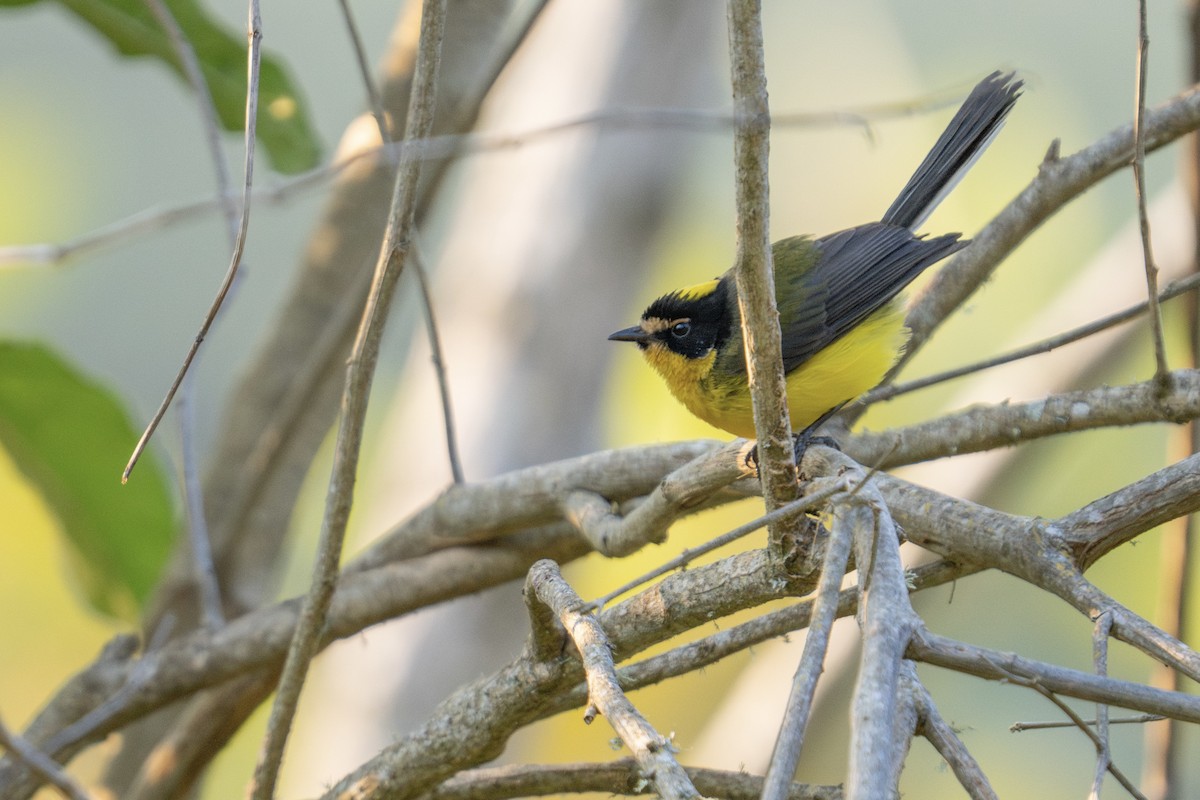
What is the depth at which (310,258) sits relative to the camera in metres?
3.46

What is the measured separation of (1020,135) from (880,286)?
144 inches

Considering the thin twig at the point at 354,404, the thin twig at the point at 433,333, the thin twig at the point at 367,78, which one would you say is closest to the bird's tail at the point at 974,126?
the thin twig at the point at 433,333

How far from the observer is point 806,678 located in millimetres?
947

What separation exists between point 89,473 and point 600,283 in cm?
202

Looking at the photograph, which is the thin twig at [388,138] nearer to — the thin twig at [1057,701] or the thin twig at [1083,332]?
the thin twig at [1083,332]

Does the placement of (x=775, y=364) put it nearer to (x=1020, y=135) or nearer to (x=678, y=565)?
(x=678, y=565)

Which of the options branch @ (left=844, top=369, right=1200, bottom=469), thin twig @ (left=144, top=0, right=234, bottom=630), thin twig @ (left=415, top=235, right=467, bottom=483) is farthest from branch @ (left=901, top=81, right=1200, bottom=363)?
thin twig @ (left=144, top=0, right=234, bottom=630)

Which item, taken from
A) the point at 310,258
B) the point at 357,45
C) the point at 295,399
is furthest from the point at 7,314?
the point at 357,45

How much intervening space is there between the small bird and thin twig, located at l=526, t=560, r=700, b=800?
128cm

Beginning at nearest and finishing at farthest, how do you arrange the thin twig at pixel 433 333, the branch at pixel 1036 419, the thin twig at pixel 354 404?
the thin twig at pixel 354 404 → the branch at pixel 1036 419 → the thin twig at pixel 433 333

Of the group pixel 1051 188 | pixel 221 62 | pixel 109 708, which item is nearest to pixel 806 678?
pixel 1051 188

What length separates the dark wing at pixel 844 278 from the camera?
9.28 ft

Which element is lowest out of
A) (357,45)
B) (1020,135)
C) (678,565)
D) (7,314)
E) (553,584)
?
(678,565)

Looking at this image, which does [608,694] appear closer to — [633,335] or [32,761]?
[32,761]
